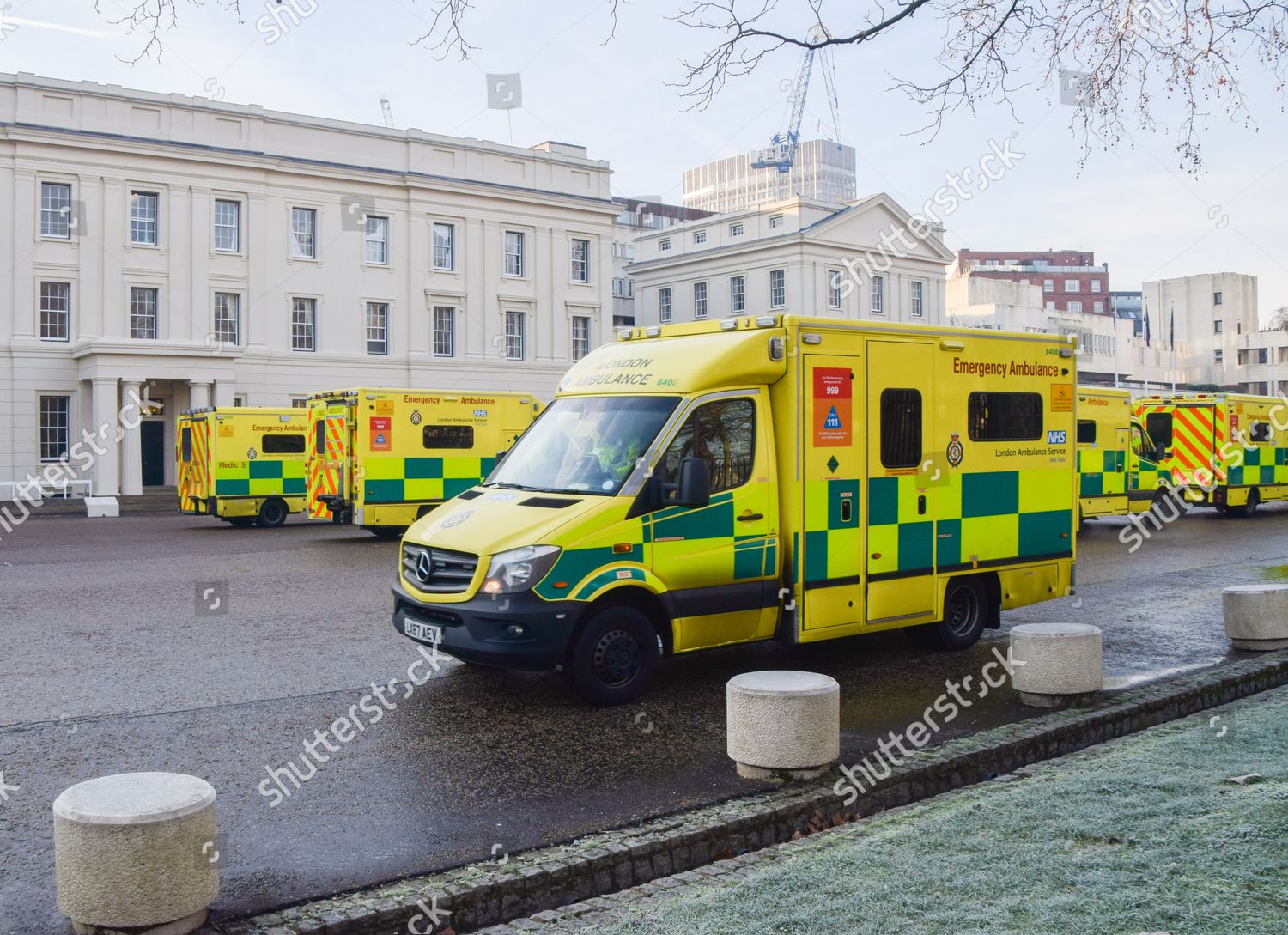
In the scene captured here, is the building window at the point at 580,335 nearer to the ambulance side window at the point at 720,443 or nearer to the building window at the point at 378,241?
the building window at the point at 378,241

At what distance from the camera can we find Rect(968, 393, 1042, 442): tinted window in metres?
10.0

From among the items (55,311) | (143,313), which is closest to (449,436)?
(143,313)

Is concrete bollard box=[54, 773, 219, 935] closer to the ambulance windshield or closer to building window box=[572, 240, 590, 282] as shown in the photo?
the ambulance windshield

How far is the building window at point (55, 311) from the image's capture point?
38938 millimetres

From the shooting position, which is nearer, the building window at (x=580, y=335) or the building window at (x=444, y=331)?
the building window at (x=444, y=331)

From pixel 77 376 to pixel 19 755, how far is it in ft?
117

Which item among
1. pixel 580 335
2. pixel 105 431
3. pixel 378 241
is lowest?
pixel 105 431

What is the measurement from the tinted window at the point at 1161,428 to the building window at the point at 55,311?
33.0 meters

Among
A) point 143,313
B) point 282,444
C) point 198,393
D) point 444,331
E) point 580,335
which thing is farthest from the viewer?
point 580,335

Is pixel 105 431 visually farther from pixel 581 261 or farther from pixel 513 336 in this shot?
pixel 581 261

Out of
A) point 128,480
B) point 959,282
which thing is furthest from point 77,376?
point 959,282

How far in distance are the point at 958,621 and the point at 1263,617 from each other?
243 centimetres

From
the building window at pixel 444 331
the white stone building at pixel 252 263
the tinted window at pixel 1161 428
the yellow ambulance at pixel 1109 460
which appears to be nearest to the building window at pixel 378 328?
the white stone building at pixel 252 263

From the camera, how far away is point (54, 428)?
39125mm
